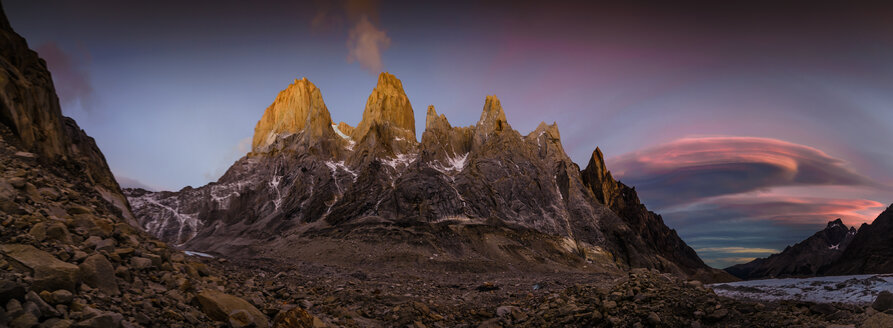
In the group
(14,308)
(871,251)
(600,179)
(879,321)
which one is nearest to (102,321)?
(14,308)

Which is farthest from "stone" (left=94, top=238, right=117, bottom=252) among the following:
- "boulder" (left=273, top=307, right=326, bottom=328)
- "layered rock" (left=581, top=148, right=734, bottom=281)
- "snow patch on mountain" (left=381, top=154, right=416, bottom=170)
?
"layered rock" (left=581, top=148, right=734, bottom=281)

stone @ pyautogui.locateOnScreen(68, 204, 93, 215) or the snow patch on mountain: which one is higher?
the snow patch on mountain

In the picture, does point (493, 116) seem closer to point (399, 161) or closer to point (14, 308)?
point (399, 161)

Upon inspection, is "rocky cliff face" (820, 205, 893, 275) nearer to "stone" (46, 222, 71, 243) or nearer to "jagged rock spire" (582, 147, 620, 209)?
"jagged rock spire" (582, 147, 620, 209)

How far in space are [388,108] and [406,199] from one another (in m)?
63.3

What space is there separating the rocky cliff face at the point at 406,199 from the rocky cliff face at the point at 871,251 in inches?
1982

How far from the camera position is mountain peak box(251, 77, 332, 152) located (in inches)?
5945

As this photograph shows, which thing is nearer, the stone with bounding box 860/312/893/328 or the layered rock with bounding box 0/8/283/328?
the layered rock with bounding box 0/8/283/328

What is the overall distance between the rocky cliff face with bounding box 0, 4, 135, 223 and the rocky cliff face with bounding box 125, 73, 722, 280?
5317 centimetres

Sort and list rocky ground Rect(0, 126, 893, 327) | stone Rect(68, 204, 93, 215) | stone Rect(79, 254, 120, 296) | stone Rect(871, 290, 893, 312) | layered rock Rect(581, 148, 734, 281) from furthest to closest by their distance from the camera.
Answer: layered rock Rect(581, 148, 734, 281) < stone Rect(68, 204, 93, 215) < stone Rect(871, 290, 893, 312) < stone Rect(79, 254, 120, 296) < rocky ground Rect(0, 126, 893, 327)

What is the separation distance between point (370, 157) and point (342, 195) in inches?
759

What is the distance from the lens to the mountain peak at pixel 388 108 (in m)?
152

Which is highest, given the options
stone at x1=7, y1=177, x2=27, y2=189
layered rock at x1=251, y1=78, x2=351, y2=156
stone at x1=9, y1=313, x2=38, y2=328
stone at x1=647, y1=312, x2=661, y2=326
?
layered rock at x1=251, y1=78, x2=351, y2=156

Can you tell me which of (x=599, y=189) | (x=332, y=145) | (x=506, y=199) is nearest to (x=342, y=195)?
(x=332, y=145)
